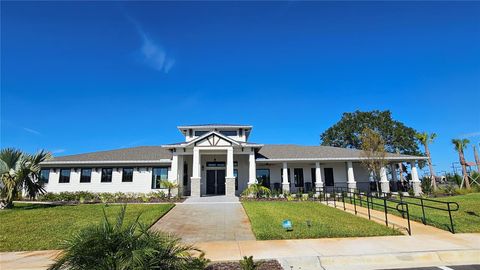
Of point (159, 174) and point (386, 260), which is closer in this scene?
point (386, 260)

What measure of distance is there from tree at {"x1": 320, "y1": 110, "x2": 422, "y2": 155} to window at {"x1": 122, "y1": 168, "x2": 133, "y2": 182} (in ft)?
102

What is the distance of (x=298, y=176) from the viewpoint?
25.2 metres

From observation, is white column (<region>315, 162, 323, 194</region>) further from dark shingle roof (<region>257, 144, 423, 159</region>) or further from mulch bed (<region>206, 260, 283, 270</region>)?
mulch bed (<region>206, 260, 283, 270</region>)

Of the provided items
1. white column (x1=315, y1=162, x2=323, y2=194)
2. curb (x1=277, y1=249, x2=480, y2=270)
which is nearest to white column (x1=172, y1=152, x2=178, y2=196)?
white column (x1=315, y1=162, x2=323, y2=194)

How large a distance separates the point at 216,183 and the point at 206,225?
13.6 m

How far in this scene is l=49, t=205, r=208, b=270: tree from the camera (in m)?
3.50

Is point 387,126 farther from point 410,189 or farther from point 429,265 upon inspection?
point 429,265

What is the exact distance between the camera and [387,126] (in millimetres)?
44500

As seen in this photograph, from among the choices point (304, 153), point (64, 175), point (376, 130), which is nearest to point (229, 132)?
point (304, 153)

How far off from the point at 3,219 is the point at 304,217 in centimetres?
1249

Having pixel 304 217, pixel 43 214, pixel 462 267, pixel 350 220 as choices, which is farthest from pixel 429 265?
pixel 43 214

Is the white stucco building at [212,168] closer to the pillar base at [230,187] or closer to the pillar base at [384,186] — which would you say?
A: the pillar base at [384,186]

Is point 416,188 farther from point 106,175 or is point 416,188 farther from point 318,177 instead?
point 106,175

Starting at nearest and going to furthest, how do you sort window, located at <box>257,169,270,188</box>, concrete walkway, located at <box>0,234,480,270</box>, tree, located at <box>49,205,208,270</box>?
1. tree, located at <box>49,205,208,270</box>
2. concrete walkway, located at <box>0,234,480,270</box>
3. window, located at <box>257,169,270,188</box>
